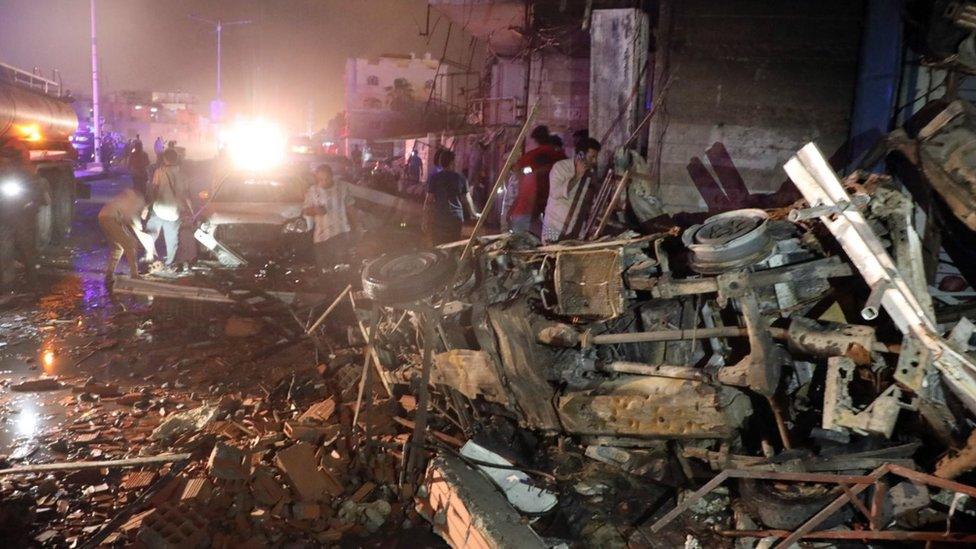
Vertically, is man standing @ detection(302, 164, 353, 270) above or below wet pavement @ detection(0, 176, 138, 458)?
above

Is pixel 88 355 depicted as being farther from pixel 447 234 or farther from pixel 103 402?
pixel 447 234

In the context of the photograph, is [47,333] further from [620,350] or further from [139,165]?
[139,165]

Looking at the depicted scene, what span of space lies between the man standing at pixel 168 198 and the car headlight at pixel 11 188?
208 cm

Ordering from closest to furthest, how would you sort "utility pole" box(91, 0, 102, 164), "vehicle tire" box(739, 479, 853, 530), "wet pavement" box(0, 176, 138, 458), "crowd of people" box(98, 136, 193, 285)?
1. "vehicle tire" box(739, 479, 853, 530)
2. "wet pavement" box(0, 176, 138, 458)
3. "crowd of people" box(98, 136, 193, 285)
4. "utility pole" box(91, 0, 102, 164)

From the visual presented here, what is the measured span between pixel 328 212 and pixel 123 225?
3.11 m

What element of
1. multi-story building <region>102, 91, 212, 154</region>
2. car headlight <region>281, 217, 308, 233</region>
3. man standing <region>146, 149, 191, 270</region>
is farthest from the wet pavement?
multi-story building <region>102, 91, 212, 154</region>

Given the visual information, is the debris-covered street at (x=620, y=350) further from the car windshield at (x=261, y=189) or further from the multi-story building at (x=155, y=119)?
the multi-story building at (x=155, y=119)

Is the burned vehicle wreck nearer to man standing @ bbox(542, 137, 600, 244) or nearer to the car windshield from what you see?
man standing @ bbox(542, 137, 600, 244)

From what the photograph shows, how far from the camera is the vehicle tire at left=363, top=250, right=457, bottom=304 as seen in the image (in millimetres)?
4047

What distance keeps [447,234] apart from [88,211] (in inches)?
496

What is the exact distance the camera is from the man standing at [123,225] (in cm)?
816

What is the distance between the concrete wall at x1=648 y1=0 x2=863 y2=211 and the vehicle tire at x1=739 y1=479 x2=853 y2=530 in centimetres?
502

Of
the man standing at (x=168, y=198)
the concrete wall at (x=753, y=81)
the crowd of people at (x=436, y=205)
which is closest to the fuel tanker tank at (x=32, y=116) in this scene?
the man standing at (x=168, y=198)

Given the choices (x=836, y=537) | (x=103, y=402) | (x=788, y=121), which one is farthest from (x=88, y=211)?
(x=836, y=537)
